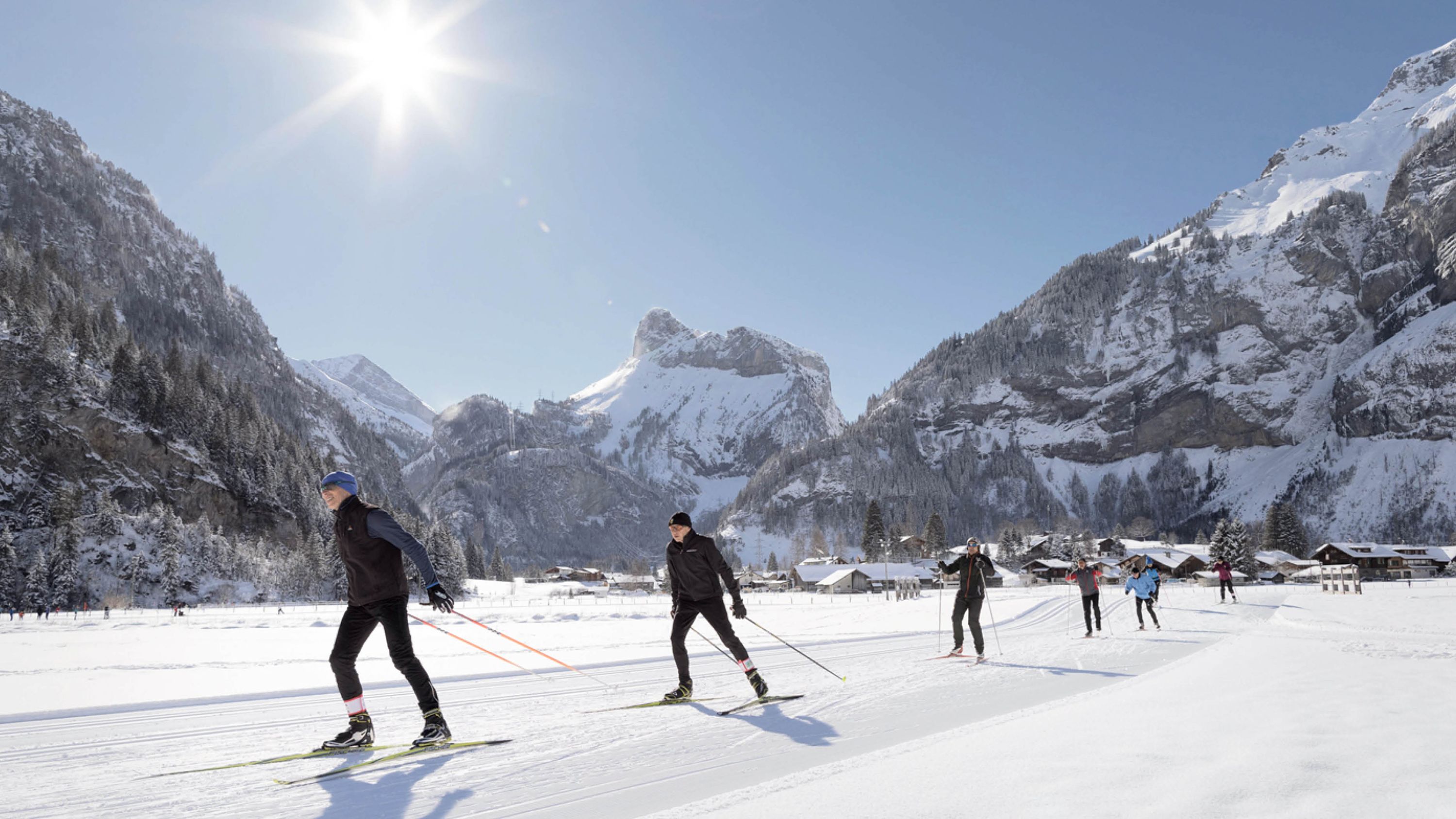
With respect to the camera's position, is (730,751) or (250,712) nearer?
(730,751)

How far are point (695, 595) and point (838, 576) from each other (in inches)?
3149

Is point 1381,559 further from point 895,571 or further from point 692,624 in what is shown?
point 692,624

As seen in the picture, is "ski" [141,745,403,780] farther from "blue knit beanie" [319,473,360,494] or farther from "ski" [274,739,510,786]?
"blue knit beanie" [319,473,360,494]

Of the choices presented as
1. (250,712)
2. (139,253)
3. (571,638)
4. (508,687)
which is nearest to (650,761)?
(508,687)

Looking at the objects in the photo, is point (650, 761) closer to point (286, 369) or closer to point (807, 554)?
point (807, 554)

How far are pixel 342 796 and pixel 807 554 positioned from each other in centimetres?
17487

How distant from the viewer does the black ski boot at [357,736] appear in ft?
18.4

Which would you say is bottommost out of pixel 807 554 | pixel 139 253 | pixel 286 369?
pixel 807 554

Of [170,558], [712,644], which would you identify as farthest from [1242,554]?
[170,558]

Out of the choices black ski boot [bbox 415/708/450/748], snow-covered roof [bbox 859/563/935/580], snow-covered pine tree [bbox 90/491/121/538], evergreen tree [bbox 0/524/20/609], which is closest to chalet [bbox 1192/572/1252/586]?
snow-covered roof [bbox 859/563/935/580]

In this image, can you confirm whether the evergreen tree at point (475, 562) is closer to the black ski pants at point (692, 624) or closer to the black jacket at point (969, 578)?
the black jacket at point (969, 578)

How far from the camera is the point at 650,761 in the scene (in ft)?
16.0

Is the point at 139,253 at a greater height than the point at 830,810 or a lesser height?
greater

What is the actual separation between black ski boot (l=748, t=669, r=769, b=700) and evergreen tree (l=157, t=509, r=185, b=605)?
69863mm
